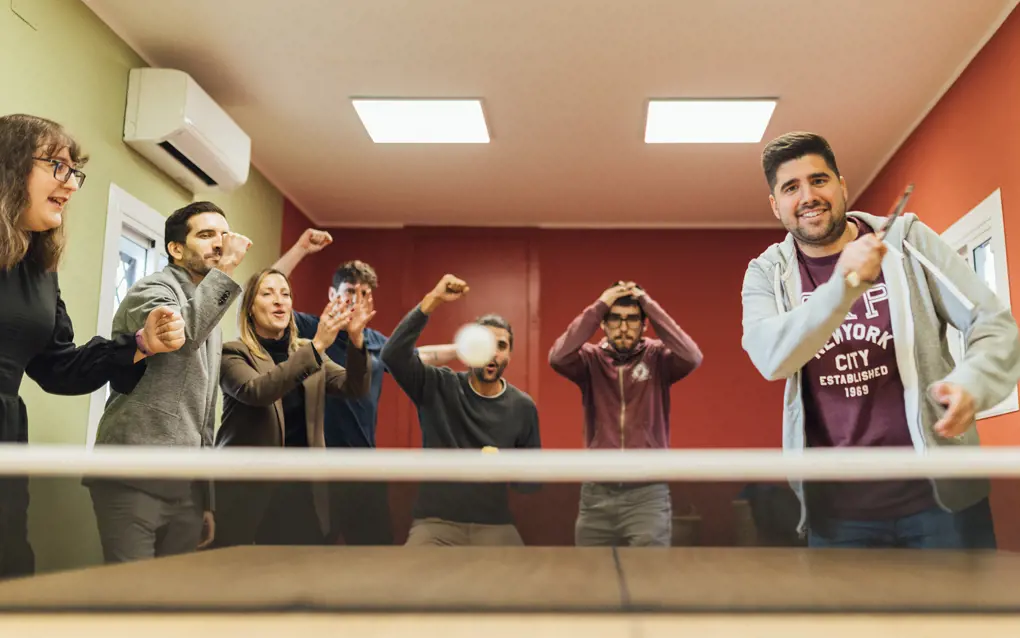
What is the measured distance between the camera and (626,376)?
307 cm

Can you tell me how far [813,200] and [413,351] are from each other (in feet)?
5.62

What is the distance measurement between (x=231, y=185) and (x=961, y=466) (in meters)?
3.86

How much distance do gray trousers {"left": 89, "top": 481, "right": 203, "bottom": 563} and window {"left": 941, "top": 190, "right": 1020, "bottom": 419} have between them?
117 inches

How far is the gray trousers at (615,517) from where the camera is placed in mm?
876

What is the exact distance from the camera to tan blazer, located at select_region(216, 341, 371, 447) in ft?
8.07

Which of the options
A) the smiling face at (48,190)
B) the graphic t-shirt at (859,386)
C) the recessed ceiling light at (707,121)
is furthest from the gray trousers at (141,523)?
the recessed ceiling light at (707,121)

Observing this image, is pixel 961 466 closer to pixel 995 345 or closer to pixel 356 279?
pixel 995 345

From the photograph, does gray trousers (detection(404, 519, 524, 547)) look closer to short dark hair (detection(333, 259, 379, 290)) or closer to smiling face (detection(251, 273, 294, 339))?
smiling face (detection(251, 273, 294, 339))

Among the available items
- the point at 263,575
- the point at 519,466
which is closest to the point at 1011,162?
the point at 519,466

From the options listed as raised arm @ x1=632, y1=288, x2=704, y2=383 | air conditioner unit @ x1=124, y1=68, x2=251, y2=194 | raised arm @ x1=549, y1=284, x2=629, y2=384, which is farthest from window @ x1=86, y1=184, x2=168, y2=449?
raised arm @ x1=632, y1=288, x2=704, y2=383

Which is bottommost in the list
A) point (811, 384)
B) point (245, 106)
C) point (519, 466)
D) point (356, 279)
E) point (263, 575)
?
point (263, 575)

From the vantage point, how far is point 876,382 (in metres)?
1.65

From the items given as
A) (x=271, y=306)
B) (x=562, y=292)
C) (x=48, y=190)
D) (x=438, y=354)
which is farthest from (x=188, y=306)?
(x=562, y=292)

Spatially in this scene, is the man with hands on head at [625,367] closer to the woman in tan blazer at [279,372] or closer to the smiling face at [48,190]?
the woman in tan blazer at [279,372]
